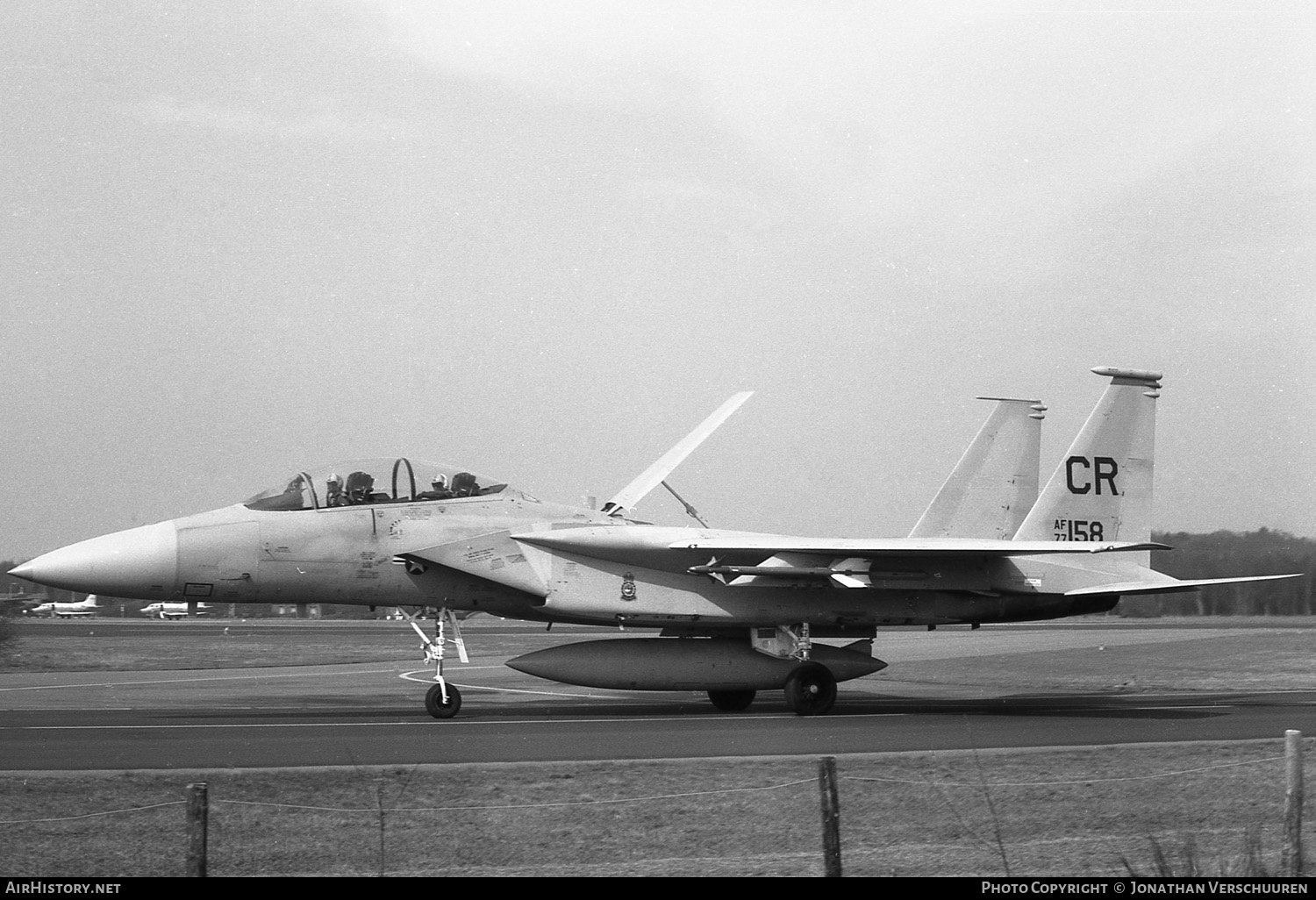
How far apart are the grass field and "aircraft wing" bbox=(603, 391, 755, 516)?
30.1 feet

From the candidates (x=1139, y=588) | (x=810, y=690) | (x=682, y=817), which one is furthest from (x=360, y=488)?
(x=1139, y=588)

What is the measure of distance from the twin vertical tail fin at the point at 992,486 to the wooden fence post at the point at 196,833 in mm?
15794

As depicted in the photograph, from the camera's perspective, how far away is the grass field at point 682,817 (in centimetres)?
837

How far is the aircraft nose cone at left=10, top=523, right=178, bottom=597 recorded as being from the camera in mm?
15523

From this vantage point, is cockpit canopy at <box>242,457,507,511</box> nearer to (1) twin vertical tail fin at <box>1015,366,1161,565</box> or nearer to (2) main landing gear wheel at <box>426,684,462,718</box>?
(2) main landing gear wheel at <box>426,684,462,718</box>

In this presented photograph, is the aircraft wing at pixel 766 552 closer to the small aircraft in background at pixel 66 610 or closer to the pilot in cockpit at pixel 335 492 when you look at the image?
the pilot in cockpit at pixel 335 492

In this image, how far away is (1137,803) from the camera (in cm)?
1036

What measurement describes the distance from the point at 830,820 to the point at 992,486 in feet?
48.2

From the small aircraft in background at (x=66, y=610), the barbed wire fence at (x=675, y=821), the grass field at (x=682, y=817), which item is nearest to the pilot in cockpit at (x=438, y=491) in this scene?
the grass field at (x=682, y=817)

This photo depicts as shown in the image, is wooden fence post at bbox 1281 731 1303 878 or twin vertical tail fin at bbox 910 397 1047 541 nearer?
wooden fence post at bbox 1281 731 1303 878

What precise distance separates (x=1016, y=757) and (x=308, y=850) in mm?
6618

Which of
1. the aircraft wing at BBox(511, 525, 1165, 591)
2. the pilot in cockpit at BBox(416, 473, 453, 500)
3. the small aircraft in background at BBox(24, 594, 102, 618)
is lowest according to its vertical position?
the small aircraft in background at BBox(24, 594, 102, 618)

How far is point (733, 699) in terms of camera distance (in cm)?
1903

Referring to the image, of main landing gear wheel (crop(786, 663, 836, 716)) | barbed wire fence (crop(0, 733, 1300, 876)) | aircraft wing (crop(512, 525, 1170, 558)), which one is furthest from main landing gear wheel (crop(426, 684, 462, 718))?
barbed wire fence (crop(0, 733, 1300, 876))
